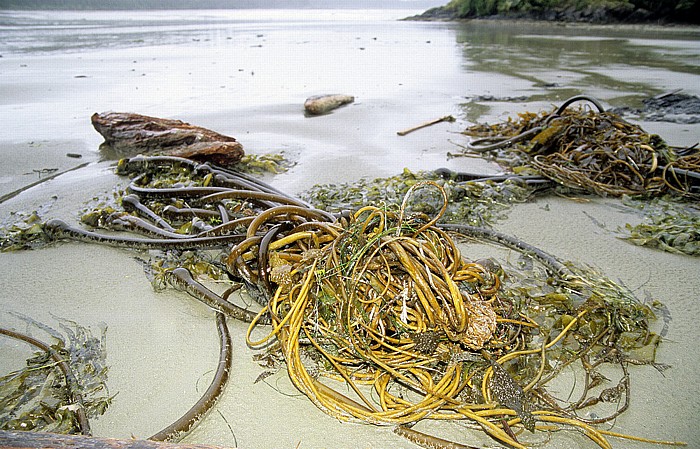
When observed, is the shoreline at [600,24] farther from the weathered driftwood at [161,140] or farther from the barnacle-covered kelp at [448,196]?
the weathered driftwood at [161,140]

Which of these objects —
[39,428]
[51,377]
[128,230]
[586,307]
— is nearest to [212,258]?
[128,230]

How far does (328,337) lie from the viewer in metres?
1.81

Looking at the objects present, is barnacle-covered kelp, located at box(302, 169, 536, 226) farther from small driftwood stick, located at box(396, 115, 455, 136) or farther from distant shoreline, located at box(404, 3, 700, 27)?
distant shoreline, located at box(404, 3, 700, 27)

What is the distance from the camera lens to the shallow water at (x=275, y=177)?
167cm

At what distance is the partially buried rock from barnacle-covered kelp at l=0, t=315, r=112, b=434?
5320 mm

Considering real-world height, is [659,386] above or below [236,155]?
below

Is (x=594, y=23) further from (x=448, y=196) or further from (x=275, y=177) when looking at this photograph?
(x=448, y=196)

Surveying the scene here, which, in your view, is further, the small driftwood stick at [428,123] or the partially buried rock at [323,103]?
Answer: the partially buried rock at [323,103]

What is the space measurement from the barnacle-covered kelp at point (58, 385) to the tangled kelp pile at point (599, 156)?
3576 mm

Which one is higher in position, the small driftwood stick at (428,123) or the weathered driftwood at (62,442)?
the weathered driftwood at (62,442)

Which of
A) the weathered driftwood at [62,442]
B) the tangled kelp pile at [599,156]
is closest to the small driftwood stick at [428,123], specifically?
the tangled kelp pile at [599,156]

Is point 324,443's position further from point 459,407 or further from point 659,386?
point 659,386

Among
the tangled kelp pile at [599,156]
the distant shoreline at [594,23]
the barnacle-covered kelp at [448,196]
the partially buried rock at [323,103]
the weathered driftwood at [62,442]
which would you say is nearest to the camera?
the weathered driftwood at [62,442]

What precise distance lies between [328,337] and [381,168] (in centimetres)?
286
